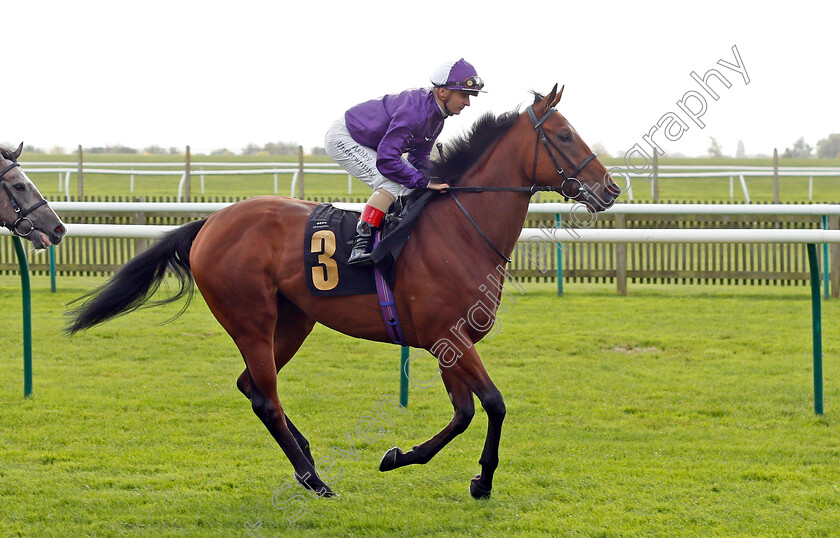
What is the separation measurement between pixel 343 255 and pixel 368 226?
0.19 metres

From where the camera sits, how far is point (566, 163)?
4.18 meters

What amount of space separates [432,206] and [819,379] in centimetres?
291

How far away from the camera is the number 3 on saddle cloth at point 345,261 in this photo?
13.9 ft

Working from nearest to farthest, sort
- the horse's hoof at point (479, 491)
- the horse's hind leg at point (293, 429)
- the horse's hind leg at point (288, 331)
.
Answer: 1. the horse's hoof at point (479, 491)
2. the horse's hind leg at point (293, 429)
3. the horse's hind leg at point (288, 331)

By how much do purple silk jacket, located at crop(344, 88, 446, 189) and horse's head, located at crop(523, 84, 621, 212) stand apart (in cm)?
50

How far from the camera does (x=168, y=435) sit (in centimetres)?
516

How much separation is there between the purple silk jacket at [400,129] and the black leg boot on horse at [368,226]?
→ 0.13 metres

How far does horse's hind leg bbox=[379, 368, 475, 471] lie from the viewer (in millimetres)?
4152

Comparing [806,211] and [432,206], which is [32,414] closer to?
[432,206]

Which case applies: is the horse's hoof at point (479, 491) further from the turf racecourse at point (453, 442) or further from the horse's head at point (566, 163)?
the horse's head at point (566, 163)

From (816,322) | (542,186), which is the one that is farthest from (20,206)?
(816,322)

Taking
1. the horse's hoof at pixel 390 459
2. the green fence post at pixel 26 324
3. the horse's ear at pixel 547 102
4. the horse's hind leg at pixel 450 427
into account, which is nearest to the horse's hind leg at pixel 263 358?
the horse's hoof at pixel 390 459

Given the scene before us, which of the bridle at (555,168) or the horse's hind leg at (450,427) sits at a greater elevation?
the bridle at (555,168)

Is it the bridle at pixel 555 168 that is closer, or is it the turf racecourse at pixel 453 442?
the turf racecourse at pixel 453 442
